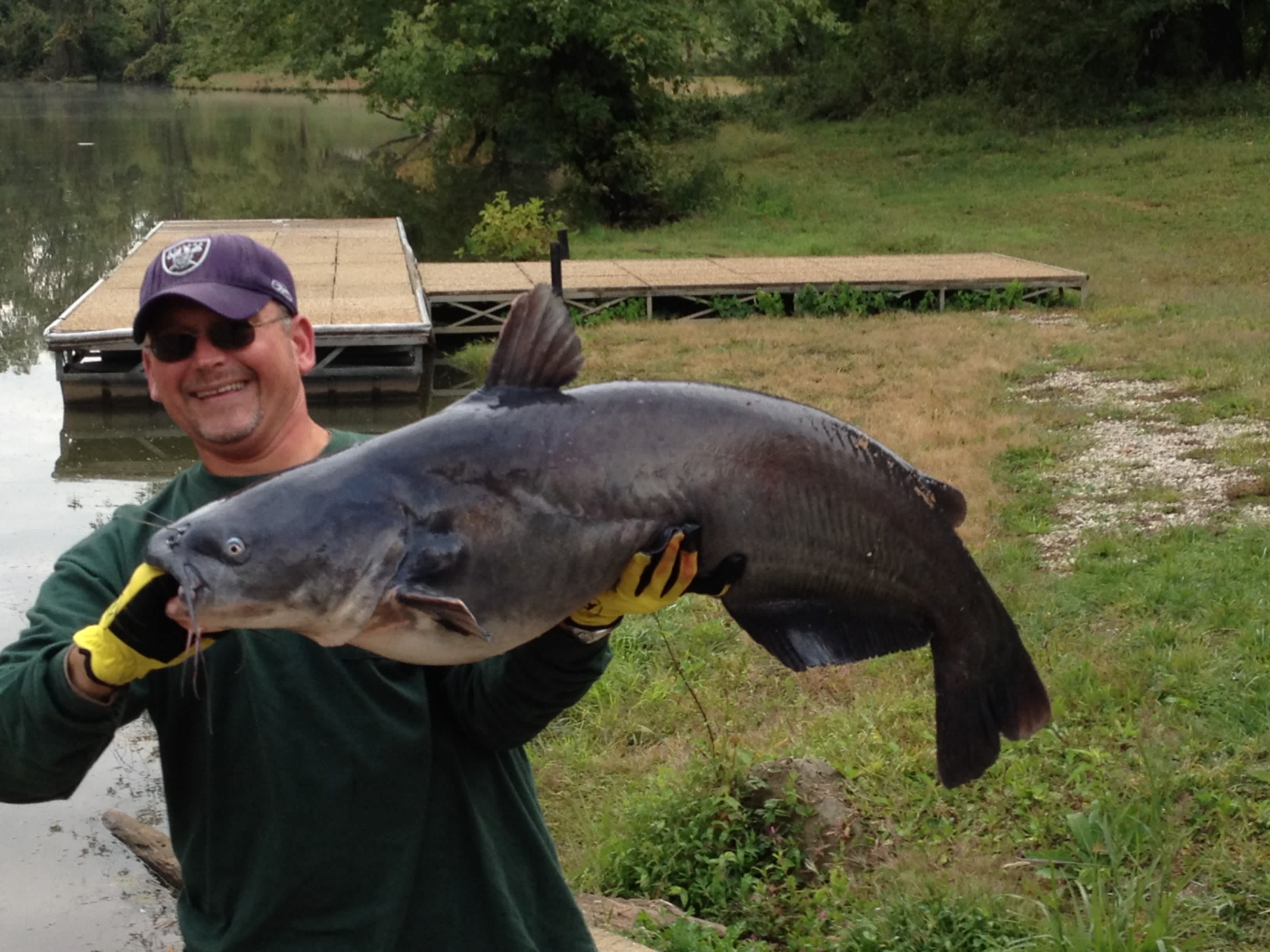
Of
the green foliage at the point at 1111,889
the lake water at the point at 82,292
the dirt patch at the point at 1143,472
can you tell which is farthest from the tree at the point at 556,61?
the green foliage at the point at 1111,889

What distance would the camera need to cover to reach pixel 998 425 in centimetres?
868

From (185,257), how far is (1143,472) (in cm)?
632

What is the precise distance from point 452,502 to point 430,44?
1886 cm

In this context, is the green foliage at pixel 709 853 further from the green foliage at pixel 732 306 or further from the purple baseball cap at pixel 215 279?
the green foliage at pixel 732 306

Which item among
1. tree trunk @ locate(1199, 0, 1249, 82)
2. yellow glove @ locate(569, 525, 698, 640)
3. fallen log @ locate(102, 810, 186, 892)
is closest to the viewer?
yellow glove @ locate(569, 525, 698, 640)

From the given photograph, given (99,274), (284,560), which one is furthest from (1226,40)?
(284,560)

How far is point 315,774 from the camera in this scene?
2.17m

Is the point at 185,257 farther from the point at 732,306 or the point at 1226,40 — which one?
the point at 1226,40

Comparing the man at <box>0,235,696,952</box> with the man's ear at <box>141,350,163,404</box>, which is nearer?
the man at <box>0,235,696,952</box>

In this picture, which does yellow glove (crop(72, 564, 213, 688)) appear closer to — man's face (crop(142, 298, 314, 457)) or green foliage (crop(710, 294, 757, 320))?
man's face (crop(142, 298, 314, 457))

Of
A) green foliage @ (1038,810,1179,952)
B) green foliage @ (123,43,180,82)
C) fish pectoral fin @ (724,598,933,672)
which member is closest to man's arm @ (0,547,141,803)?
fish pectoral fin @ (724,598,933,672)

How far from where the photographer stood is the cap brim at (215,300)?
7.22ft

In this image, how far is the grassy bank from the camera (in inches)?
→ 142

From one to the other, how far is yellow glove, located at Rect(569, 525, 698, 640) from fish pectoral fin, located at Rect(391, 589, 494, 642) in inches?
10.9
